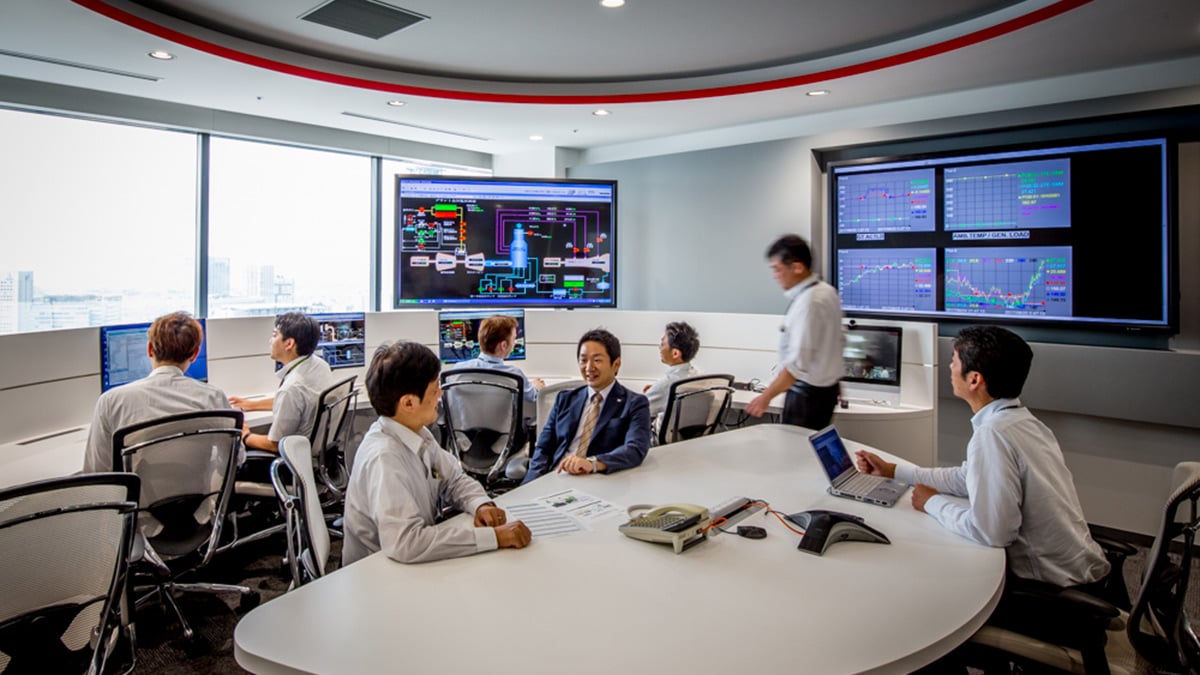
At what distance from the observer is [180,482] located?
2461 millimetres

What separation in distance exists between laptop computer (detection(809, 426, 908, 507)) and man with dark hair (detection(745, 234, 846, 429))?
100 centimetres

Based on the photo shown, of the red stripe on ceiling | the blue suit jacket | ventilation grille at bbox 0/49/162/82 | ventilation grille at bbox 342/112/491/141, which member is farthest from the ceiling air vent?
the blue suit jacket

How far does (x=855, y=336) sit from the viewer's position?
4.13 metres

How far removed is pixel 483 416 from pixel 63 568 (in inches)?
79.0

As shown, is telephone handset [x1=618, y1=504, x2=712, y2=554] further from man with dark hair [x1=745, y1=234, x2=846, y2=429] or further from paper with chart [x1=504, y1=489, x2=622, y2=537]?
man with dark hair [x1=745, y1=234, x2=846, y2=429]

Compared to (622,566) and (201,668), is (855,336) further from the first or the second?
(201,668)

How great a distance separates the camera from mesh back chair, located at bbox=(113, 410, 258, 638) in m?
2.36

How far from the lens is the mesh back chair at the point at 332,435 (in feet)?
10.3

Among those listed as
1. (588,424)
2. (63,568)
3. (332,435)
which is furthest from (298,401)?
(63,568)

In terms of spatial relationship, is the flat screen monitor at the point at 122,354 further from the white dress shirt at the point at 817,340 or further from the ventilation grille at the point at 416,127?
the white dress shirt at the point at 817,340

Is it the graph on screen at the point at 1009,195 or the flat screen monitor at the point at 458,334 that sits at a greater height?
the graph on screen at the point at 1009,195

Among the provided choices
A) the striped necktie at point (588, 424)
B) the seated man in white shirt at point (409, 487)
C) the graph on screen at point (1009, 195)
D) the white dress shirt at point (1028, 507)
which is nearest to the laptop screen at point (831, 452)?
the white dress shirt at point (1028, 507)

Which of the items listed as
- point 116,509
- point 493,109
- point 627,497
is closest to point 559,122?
point 493,109

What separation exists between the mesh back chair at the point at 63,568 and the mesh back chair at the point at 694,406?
2.19 meters
